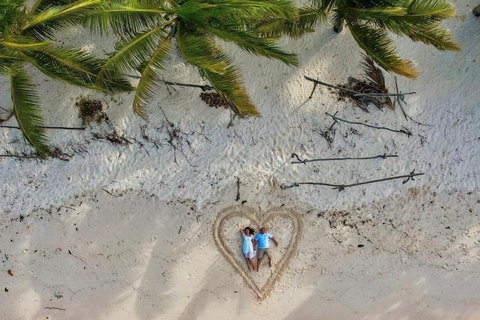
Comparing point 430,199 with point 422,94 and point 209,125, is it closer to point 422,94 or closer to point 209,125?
point 422,94

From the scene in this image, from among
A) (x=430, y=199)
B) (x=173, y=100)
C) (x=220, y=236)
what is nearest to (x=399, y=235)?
(x=430, y=199)

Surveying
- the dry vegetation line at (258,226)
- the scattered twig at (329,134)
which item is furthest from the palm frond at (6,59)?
the scattered twig at (329,134)

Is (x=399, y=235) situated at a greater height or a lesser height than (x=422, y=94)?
lesser

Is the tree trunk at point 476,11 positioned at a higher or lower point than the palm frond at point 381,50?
higher

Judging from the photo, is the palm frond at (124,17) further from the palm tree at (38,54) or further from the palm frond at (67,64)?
the palm frond at (67,64)

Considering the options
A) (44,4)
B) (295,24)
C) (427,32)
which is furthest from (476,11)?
(44,4)

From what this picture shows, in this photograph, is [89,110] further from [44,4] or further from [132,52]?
[132,52]
